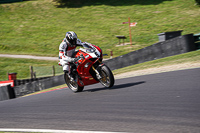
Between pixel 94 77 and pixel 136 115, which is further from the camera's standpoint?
pixel 94 77

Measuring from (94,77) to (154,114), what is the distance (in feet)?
11.6

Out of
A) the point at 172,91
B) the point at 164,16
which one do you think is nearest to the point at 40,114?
the point at 172,91

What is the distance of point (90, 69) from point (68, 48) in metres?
1.02

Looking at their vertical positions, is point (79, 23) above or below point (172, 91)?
above

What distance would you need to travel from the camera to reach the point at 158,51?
531 inches

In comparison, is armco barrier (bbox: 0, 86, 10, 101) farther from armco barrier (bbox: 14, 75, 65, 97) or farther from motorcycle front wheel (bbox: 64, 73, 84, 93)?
motorcycle front wheel (bbox: 64, 73, 84, 93)

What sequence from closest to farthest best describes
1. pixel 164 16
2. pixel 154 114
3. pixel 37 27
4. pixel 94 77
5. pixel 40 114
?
pixel 154 114
pixel 40 114
pixel 94 77
pixel 164 16
pixel 37 27

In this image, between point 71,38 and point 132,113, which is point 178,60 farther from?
point 132,113

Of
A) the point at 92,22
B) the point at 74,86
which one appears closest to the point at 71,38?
the point at 74,86

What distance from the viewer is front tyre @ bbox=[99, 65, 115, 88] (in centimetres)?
731

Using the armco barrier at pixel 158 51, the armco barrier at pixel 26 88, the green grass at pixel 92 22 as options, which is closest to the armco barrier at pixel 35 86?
the armco barrier at pixel 26 88

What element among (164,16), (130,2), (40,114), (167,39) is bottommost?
(40,114)

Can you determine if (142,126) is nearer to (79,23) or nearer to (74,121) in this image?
(74,121)

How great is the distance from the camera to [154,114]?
462cm
